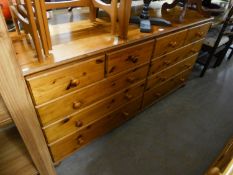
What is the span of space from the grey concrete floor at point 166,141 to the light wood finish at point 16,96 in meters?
0.66

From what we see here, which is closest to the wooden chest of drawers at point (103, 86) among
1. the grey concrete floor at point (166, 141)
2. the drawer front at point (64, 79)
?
the drawer front at point (64, 79)

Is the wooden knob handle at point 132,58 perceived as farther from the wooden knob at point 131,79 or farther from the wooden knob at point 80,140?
the wooden knob at point 80,140

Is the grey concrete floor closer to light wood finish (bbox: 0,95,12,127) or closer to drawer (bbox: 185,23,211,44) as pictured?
drawer (bbox: 185,23,211,44)

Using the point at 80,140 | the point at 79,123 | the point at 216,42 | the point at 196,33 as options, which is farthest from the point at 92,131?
the point at 216,42

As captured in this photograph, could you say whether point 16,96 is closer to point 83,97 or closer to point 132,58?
point 83,97

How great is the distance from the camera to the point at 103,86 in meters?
1.04

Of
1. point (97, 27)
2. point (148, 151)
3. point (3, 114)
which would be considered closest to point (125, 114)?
point (148, 151)

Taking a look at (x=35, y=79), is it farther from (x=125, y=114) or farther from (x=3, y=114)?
(x=125, y=114)

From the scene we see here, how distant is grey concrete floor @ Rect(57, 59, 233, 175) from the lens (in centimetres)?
126

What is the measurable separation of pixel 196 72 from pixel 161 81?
3.61 feet

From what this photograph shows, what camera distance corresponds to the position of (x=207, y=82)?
2.24 metres

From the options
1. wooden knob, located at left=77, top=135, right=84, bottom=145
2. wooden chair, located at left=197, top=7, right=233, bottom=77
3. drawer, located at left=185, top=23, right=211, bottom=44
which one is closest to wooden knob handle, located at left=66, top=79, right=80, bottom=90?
wooden knob, located at left=77, top=135, right=84, bottom=145

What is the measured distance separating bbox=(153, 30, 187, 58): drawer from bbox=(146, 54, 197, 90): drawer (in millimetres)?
211

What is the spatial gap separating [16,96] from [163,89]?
4.68ft
